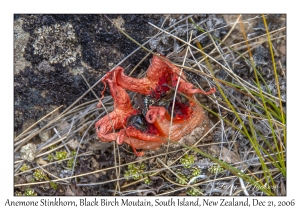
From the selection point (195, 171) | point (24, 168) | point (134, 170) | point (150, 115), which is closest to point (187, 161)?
point (195, 171)

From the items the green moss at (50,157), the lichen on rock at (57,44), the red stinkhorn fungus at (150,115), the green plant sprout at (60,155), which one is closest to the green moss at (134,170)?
the red stinkhorn fungus at (150,115)

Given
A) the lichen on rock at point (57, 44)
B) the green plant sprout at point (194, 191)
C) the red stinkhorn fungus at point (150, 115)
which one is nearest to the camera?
the red stinkhorn fungus at point (150, 115)

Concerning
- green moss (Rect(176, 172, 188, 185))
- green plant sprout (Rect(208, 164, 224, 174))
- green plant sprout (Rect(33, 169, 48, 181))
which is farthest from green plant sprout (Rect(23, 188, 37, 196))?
green plant sprout (Rect(208, 164, 224, 174))

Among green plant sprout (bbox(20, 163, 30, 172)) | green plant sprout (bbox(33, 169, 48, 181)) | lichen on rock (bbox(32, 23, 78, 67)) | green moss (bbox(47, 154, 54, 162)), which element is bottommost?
green plant sprout (bbox(33, 169, 48, 181))

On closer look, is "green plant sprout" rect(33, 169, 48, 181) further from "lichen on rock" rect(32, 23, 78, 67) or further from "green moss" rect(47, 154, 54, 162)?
"lichen on rock" rect(32, 23, 78, 67)

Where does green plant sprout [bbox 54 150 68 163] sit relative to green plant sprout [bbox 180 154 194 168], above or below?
above

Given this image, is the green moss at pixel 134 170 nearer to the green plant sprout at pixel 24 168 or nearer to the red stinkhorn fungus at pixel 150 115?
the red stinkhorn fungus at pixel 150 115

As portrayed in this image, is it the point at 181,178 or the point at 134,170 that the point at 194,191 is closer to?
the point at 181,178
